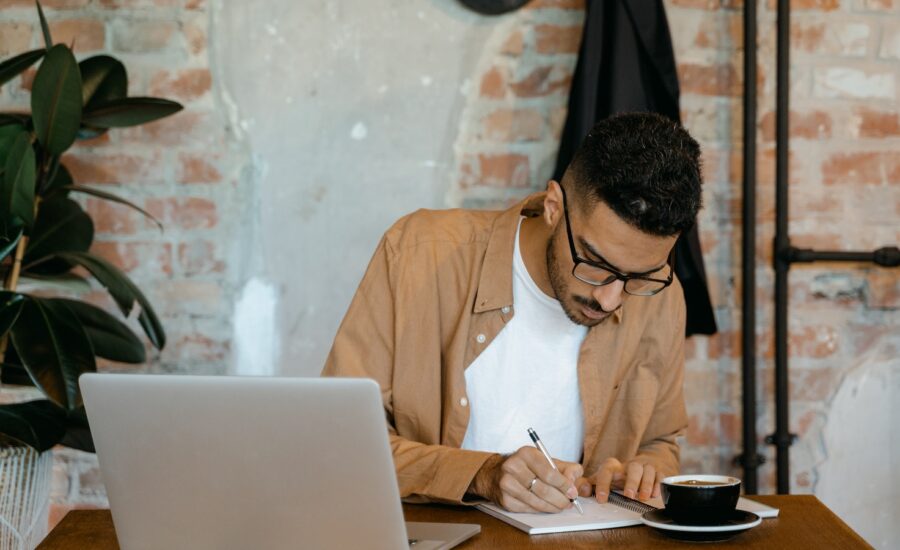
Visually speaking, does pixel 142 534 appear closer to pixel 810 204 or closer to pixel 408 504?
pixel 408 504

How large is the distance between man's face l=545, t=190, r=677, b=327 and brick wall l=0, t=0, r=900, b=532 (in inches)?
30.8

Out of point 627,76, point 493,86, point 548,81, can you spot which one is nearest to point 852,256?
point 627,76

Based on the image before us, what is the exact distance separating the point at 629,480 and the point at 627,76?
112 cm

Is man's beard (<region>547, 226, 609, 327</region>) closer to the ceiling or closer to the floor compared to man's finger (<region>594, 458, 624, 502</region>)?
closer to the ceiling

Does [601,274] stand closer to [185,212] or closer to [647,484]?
[647,484]

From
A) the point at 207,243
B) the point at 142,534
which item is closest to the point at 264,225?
the point at 207,243

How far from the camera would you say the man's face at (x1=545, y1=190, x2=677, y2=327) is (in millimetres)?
1682

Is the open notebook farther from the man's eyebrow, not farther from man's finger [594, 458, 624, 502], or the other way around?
the man's eyebrow

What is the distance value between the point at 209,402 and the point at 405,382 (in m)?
0.79

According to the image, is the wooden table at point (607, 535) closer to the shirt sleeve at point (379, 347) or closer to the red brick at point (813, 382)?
the shirt sleeve at point (379, 347)

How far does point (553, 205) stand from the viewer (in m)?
1.84

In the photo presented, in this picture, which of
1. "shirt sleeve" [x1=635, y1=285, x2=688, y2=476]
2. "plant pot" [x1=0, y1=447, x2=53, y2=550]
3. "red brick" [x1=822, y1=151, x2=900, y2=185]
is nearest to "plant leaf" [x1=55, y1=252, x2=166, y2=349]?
"plant pot" [x1=0, y1=447, x2=53, y2=550]

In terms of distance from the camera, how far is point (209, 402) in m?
1.13

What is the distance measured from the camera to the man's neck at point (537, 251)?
193 cm
